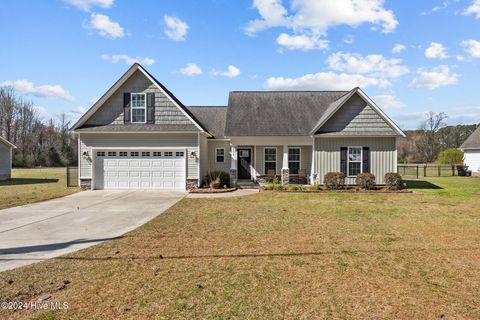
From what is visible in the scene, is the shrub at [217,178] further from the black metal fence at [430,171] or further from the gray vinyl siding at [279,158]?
the black metal fence at [430,171]

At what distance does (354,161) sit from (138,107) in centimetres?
1293

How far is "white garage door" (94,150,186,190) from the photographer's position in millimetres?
18156

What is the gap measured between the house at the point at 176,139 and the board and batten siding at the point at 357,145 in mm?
54

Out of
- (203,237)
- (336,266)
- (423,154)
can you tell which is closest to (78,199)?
(203,237)

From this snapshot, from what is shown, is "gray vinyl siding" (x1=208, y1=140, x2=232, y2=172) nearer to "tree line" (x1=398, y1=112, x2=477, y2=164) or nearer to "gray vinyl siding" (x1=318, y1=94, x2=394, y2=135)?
"gray vinyl siding" (x1=318, y1=94, x2=394, y2=135)

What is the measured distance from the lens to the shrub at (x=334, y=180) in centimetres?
1780

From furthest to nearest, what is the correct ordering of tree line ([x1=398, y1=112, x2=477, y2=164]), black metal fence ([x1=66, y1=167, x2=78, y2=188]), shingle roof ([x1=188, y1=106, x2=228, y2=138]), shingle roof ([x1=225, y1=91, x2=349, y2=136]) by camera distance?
tree line ([x1=398, y1=112, x2=477, y2=164]) < shingle roof ([x1=188, y1=106, x2=228, y2=138]) < black metal fence ([x1=66, y1=167, x2=78, y2=188]) < shingle roof ([x1=225, y1=91, x2=349, y2=136])

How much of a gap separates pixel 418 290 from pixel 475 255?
2.67 meters

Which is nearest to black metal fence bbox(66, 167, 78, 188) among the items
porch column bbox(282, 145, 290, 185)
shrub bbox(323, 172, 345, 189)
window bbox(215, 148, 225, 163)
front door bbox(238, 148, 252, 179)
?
window bbox(215, 148, 225, 163)

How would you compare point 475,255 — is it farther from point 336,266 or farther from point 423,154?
point 423,154

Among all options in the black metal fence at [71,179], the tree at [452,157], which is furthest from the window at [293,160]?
the tree at [452,157]

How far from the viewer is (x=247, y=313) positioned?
401 centimetres

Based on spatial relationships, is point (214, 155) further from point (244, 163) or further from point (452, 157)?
point (452, 157)

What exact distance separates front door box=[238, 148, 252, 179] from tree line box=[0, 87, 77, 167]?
153 feet
